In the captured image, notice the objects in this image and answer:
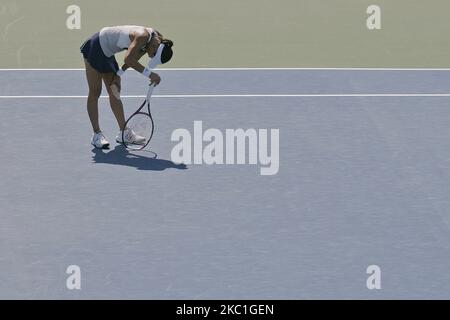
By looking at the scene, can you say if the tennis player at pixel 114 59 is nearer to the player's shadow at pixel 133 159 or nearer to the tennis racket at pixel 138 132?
the tennis racket at pixel 138 132

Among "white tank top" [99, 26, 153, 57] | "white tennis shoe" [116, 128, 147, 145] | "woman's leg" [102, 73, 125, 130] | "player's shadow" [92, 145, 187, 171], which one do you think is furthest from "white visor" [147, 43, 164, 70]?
"player's shadow" [92, 145, 187, 171]

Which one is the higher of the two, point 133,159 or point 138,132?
point 138,132

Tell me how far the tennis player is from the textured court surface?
0.35 meters

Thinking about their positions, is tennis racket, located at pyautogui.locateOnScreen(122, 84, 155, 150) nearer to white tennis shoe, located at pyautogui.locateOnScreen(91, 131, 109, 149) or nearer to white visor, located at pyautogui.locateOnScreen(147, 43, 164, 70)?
white tennis shoe, located at pyautogui.locateOnScreen(91, 131, 109, 149)

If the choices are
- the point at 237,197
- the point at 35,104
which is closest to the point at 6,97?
the point at 35,104

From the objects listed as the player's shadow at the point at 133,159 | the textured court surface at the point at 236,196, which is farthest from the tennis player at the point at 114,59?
the textured court surface at the point at 236,196

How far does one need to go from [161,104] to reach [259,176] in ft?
10.0

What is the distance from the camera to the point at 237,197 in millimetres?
14031

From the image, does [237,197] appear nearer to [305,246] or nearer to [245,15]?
[305,246]

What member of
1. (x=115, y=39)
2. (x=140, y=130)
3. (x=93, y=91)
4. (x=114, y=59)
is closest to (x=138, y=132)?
(x=140, y=130)

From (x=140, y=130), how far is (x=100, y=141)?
49 cm

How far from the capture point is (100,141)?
15539mm

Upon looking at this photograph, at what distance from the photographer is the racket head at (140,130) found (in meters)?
15.5

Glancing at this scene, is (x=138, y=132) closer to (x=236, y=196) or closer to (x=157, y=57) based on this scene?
(x=157, y=57)
